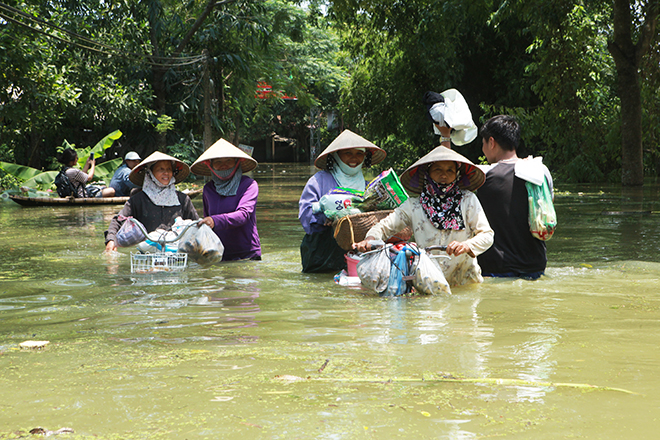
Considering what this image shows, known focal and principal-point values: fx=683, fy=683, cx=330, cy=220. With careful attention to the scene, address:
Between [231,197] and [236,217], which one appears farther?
[231,197]

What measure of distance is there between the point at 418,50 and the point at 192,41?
395 inches

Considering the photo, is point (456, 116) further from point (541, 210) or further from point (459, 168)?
point (541, 210)

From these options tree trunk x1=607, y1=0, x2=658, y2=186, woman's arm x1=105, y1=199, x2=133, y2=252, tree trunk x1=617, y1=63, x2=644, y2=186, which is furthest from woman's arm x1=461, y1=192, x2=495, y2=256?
tree trunk x1=617, y1=63, x2=644, y2=186

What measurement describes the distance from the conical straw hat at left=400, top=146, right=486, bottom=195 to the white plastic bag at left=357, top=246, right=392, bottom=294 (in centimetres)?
69

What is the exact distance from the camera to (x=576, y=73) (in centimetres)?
1602

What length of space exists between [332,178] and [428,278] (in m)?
1.70

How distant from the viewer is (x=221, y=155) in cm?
672

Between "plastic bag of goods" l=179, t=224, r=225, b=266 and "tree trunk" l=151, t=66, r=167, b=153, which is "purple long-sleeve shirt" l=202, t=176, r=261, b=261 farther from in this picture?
"tree trunk" l=151, t=66, r=167, b=153

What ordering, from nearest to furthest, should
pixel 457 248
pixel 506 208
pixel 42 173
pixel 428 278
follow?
pixel 457 248, pixel 428 278, pixel 506 208, pixel 42 173

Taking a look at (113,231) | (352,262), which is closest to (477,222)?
(352,262)

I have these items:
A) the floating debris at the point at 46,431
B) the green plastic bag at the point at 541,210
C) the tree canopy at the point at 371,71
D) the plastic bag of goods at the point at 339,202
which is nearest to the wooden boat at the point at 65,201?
the tree canopy at the point at 371,71

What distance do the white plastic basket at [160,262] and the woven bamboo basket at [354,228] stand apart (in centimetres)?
149

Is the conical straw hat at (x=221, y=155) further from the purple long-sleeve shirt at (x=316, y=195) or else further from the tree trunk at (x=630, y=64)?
the tree trunk at (x=630, y=64)

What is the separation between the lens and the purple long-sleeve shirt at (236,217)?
21.9 feet
